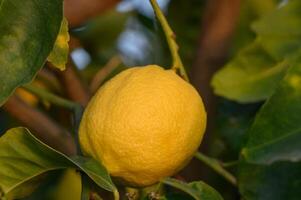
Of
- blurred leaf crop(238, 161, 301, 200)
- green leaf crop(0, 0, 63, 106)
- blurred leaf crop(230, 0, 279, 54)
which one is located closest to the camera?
green leaf crop(0, 0, 63, 106)

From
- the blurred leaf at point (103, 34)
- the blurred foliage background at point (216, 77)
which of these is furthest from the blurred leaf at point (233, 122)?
the blurred leaf at point (103, 34)

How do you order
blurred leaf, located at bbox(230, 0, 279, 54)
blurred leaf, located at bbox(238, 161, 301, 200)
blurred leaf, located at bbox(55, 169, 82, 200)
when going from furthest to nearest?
blurred leaf, located at bbox(230, 0, 279, 54)
blurred leaf, located at bbox(55, 169, 82, 200)
blurred leaf, located at bbox(238, 161, 301, 200)

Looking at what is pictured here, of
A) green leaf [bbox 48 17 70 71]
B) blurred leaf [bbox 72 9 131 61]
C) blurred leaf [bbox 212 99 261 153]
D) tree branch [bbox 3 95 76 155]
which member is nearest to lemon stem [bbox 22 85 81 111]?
tree branch [bbox 3 95 76 155]

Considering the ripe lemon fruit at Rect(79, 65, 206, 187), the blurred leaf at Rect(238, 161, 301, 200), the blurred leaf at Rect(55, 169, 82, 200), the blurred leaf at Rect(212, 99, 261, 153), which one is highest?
the ripe lemon fruit at Rect(79, 65, 206, 187)

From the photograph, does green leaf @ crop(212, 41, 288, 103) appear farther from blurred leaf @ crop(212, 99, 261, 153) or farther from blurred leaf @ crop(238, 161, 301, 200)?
blurred leaf @ crop(238, 161, 301, 200)

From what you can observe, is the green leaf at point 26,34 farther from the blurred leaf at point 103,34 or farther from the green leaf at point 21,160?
the blurred leaf at point 103,34

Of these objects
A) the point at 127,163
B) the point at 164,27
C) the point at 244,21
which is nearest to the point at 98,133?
the point at 127,163

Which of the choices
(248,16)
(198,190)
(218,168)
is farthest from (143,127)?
(248,16)

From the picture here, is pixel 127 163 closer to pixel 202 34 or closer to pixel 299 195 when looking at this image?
pixel 299 195
